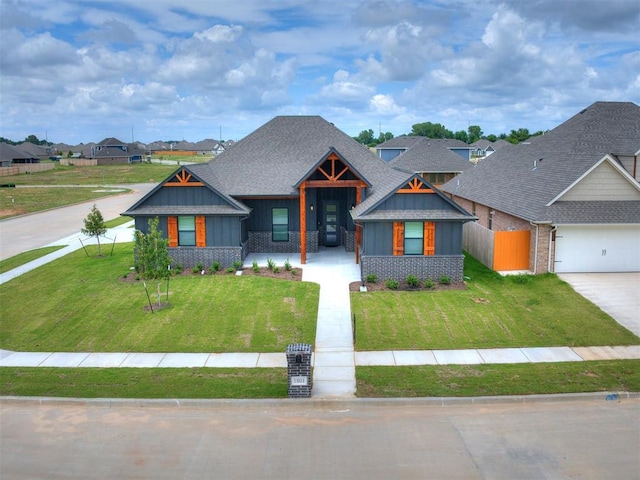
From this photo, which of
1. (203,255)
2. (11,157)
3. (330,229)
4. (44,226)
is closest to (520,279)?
(330,229)

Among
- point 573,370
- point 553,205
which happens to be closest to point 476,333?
point 573,370

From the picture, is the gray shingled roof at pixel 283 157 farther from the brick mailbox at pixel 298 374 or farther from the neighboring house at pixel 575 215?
the brick mailbox at pixel 298 374

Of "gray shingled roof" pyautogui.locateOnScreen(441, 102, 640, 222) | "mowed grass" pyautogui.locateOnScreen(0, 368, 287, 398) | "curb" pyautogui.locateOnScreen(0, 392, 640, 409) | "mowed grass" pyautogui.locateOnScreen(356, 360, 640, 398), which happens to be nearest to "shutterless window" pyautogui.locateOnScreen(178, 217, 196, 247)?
"mowed grass" pyautogui.locateOnScreen(0, 368, 287, 398)

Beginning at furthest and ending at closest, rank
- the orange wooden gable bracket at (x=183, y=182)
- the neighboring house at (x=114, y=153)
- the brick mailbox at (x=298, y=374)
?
the neighboring house at (x=114, y=153) → the orange wooden gable bracket at (x=183, y=182) → the brick mailbox at (x=298, y=374)

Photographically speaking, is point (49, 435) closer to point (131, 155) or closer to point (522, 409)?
point (522, 409)

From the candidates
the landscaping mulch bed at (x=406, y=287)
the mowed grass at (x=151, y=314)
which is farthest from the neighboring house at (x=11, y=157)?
the landscaping mulch bed at (x=406, y=287)

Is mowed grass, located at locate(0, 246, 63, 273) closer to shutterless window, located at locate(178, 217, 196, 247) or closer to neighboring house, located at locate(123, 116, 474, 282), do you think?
neighboring house, located at locate(123, 116, 474, 282)
